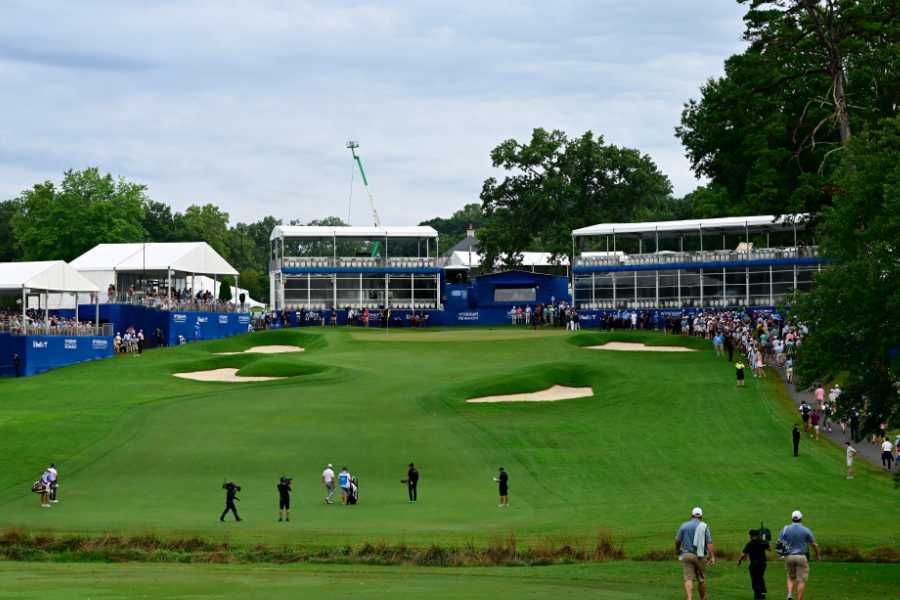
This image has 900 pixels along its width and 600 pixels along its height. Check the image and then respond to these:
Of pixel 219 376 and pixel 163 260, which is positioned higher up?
pixel 163 260

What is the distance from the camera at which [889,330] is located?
33531 mm

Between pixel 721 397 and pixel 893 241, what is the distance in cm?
3026

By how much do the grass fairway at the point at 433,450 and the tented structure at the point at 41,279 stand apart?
28.1 feet

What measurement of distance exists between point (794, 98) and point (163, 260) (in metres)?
47.7

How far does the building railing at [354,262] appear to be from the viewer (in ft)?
341

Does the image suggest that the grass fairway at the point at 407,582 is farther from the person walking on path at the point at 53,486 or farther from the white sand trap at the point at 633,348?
the white sand trap at the point at 633,348

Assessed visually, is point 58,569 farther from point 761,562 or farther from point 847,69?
point 847,69

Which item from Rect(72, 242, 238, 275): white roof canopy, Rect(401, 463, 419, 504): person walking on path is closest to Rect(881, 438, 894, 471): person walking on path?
Rect(401, 463, 419, 504): person walking on path

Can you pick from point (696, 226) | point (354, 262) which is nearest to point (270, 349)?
point (354, 262)

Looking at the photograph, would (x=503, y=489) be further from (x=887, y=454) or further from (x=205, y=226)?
(x=205, y=226)

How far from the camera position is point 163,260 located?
100562 mm

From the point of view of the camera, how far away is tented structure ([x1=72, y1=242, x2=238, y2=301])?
100188mm

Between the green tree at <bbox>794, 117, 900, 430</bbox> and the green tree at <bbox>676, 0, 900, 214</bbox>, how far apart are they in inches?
1428

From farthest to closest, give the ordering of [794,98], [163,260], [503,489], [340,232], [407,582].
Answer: [340,232] < [163,260] < [794,98] < [503,489] < [407,582]
